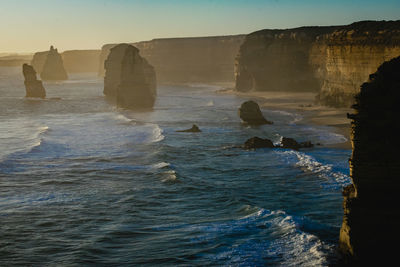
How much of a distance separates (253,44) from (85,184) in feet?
268

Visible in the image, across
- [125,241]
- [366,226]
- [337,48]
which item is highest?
[337,48]

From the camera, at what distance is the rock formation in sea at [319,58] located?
55.8m

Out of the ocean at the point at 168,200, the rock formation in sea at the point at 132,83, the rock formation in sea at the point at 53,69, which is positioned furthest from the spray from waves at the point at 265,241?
the rock formation in sea at the point at 53,69

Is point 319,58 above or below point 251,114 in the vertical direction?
above

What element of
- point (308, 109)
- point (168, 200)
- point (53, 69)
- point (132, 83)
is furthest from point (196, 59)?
point (168, 200)

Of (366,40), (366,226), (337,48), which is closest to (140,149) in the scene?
(366,226)

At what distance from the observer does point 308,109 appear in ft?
219

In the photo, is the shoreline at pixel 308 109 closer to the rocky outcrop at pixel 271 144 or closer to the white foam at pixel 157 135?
the rocky outcrop at pixel 271 144

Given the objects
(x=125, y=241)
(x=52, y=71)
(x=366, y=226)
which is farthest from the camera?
(x=52, y=71)

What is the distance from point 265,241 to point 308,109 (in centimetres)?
5048

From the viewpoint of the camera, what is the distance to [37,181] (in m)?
27.9

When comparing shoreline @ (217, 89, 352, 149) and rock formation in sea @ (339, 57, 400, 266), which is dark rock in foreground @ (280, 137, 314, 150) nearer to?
shoreline @ (217, 89, 352, 149)

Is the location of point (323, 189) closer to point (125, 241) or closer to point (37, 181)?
point (125, 241)

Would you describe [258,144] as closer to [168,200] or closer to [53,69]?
[168,200]
